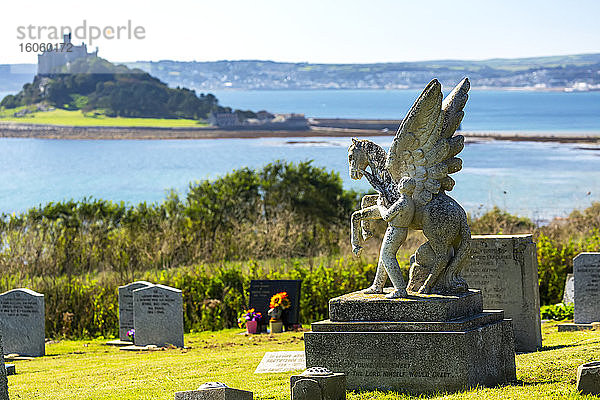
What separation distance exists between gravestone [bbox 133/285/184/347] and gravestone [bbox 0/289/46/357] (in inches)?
61.5

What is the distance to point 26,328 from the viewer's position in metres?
15.6

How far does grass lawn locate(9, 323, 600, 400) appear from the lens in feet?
30.5

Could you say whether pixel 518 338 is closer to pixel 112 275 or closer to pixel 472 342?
pixel 472 342

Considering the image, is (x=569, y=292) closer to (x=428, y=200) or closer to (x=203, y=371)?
(x=203, y=371)

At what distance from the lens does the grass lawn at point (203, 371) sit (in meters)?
9.30

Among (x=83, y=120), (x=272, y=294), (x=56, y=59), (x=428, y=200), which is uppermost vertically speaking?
(x=56, y=59)

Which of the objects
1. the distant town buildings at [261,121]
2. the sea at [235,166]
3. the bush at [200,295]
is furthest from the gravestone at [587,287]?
the distant town buildings at [261,121]

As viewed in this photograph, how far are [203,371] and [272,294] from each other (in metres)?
5.85

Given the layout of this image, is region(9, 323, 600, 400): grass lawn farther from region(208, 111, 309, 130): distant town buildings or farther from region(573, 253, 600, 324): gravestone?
region(208, 111, 309, 130): distant town buildings

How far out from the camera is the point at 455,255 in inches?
398

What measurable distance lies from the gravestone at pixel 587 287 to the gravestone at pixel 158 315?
6658 millimetres

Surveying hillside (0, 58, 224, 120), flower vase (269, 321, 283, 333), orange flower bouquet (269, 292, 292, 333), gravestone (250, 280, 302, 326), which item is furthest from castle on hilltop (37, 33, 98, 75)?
flower vase (269, 321, 283, 333)

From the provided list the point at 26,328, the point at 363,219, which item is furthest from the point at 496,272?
the point at 26,328

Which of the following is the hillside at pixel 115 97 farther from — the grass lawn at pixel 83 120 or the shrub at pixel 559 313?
the shrub at pixel 559 313
